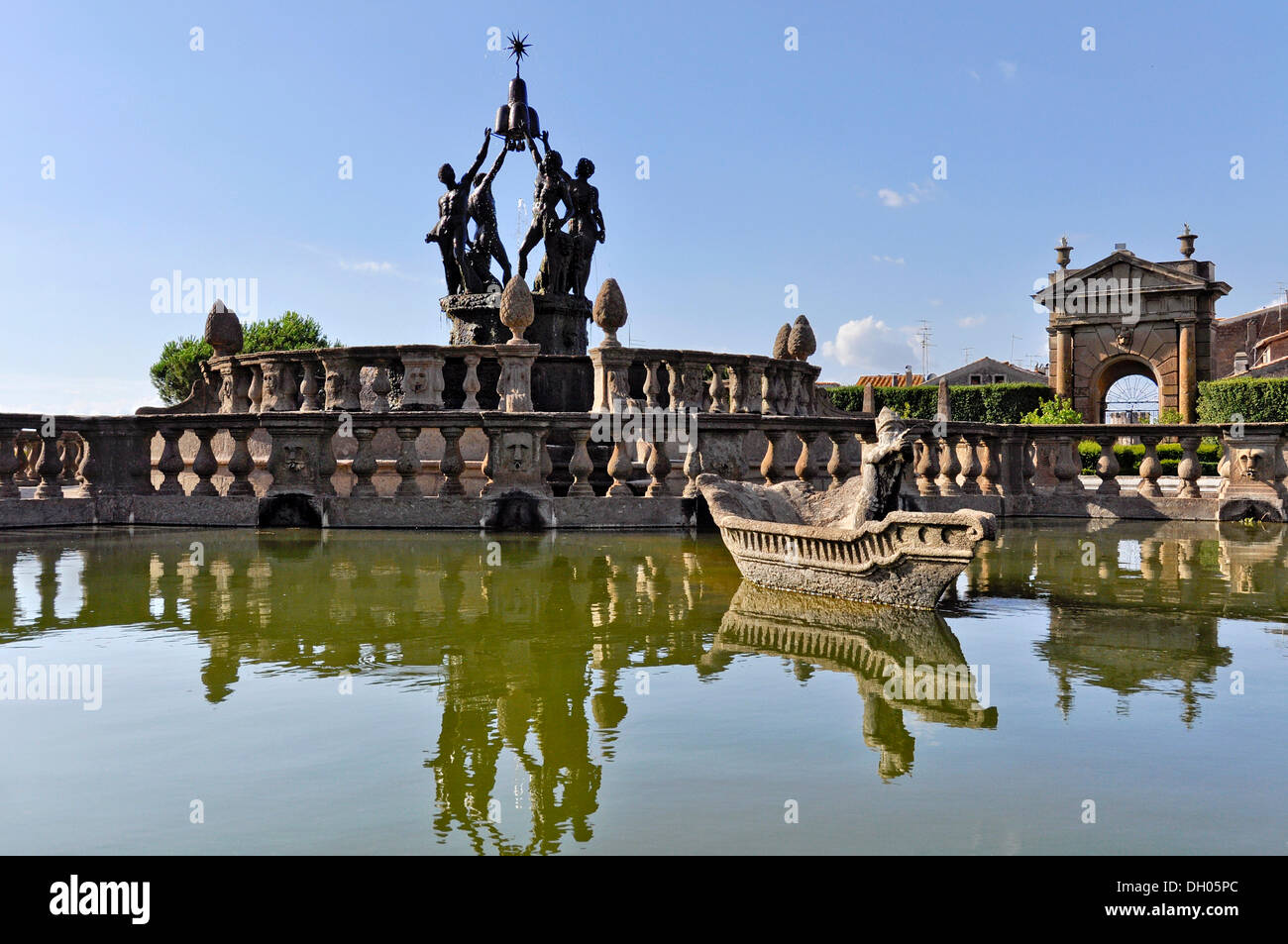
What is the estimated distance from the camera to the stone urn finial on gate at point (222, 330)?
61.4 ft

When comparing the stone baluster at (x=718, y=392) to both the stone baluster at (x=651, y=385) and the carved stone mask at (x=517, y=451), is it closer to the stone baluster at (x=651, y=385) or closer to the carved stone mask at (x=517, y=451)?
the stone baluster at (x=651, y=385)

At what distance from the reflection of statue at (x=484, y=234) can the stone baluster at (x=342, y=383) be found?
4528mm

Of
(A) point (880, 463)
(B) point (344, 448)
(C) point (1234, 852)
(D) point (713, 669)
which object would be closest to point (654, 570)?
(A) point (880, 463)

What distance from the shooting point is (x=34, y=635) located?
6355 millimetres

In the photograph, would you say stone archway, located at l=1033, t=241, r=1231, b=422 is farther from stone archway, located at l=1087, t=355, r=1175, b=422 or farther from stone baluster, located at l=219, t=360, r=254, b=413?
stone baluster, located at l=219, t=360, r=254, b=413

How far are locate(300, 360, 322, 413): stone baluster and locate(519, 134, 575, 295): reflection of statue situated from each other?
461 centimetres

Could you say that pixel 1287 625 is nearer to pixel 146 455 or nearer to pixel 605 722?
pixel 605 722

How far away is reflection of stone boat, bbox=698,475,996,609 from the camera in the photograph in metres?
6.74

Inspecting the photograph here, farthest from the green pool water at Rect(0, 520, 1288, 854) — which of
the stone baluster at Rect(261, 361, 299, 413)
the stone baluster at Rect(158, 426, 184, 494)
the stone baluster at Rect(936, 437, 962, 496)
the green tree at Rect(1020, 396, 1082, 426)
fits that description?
the green tree at Rect(1020, 396, 1082, 426)

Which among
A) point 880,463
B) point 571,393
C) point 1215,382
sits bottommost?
point 880,463

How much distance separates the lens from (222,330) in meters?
18.8

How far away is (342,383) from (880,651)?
1200 cm

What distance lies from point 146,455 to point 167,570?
5691 millimetres

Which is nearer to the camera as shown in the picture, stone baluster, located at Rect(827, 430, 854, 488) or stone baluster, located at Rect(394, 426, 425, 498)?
stone baluster, located at Rect(394, 426, 425, 498)
